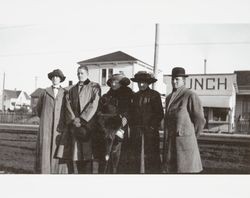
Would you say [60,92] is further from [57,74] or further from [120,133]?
[120,133]

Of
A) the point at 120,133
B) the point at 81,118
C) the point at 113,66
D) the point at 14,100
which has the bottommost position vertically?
the point at 120,133

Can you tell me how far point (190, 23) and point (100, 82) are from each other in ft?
2.90

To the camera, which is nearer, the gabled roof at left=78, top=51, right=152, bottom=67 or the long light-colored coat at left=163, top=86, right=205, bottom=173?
the long light-colored coat at left=163, top=86, right=205, bottom=173

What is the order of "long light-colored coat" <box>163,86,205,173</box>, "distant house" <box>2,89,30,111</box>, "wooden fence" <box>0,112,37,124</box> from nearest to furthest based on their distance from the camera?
1. "long light-colored coat" <box>163,86,205,173</box>
2. "distant house" <box>2,89,30,111</box>
3. "wooden fence" <box>0,112,37,124</box>

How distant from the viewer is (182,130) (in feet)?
8.73

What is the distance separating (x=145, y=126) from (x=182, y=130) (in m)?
0.28

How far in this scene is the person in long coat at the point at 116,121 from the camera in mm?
2678

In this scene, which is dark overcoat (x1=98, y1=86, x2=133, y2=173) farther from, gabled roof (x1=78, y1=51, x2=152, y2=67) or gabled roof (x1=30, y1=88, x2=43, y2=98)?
gabled roof (x1=30, y1=88, x2=43, y2=98)

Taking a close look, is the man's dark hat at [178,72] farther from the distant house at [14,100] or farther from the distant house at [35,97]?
the distant house at [14,100]

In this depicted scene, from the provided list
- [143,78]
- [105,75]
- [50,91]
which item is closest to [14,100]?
[50,91]

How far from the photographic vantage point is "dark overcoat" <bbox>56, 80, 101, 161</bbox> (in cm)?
270

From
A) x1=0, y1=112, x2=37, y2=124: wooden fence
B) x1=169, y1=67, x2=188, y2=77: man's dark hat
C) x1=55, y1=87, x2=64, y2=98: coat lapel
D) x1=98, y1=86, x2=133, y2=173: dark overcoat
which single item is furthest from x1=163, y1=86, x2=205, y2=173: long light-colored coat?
x1=0, y1=112, x2=37, y2=124: wooden fence

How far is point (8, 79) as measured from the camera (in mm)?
2904
